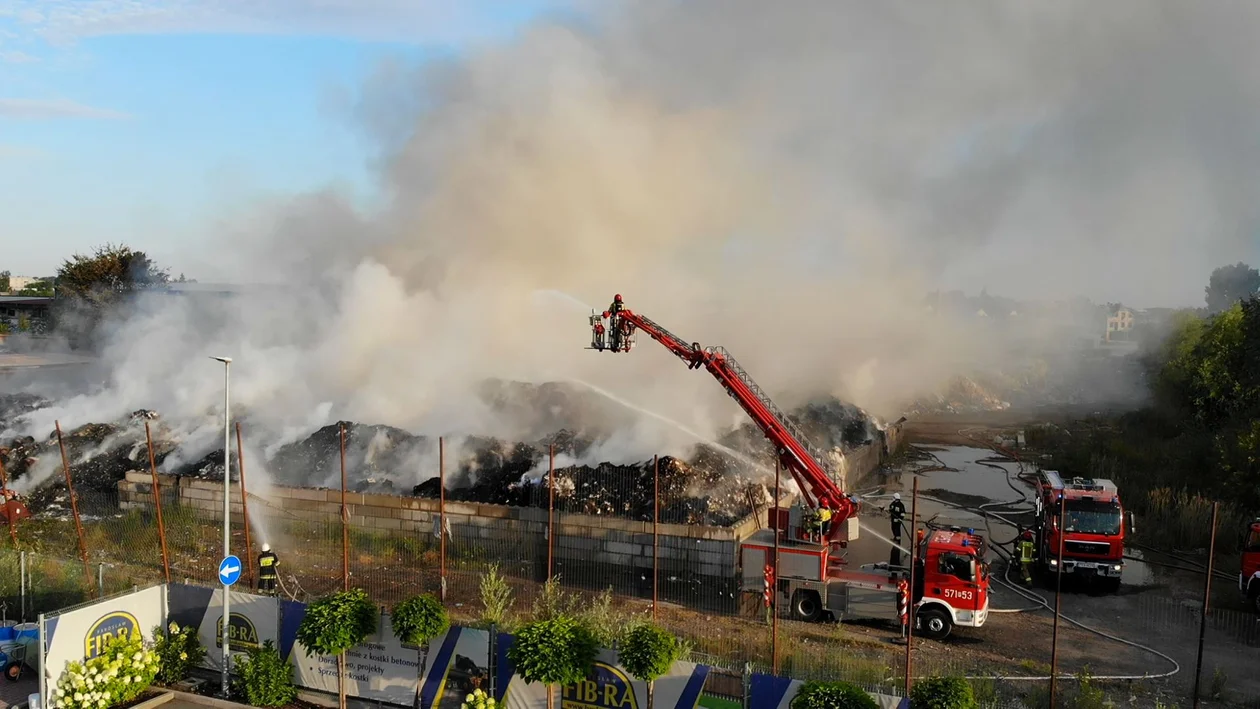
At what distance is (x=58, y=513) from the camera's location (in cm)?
1878

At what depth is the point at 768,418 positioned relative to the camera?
45.1ft

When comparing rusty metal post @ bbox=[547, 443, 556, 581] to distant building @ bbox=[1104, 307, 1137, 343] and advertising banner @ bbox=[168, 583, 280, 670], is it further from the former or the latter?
distant building @ bbox=[1104, 307, 1137, 343]

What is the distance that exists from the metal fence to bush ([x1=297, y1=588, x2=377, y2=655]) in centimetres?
199

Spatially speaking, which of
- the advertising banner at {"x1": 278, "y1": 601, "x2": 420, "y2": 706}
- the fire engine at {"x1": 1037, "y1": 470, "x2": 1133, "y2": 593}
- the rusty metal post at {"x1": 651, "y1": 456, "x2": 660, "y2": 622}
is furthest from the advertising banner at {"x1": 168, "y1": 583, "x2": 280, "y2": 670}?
the fire engine at {"x1": 1037, "y1": 470, "x2": 1133, "y2": 593}

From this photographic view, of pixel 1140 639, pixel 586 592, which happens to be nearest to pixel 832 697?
pixel 586 592

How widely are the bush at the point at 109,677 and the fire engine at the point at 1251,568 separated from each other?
16343 millimetres

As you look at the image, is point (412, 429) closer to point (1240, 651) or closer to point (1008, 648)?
point (1008, 648)

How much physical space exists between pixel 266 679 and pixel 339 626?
1.44m

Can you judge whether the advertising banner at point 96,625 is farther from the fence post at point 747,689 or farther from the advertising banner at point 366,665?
the fence post at point 747,689

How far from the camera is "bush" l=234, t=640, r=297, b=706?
1017 cm

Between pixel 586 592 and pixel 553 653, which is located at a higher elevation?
pixel 553 653

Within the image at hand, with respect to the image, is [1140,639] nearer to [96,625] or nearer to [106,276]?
[96,625]

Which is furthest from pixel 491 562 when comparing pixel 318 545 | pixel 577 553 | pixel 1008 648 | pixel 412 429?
pixel 1008 648

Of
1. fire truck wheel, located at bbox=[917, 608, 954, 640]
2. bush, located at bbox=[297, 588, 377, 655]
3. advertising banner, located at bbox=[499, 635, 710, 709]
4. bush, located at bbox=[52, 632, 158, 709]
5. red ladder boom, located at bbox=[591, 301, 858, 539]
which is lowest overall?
fire truck wheel, located at bbox=[917, 608, 954, 640]
